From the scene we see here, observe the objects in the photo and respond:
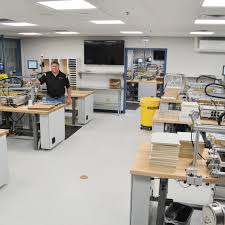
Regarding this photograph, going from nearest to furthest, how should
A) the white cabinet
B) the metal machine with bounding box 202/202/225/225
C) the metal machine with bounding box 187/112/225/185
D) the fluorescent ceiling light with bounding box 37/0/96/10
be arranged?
the metal machine with bounding box 202/202/225/225, the metal machine with bounding box 187/112/225/185, the fluorescent ceiling light with bounding box 37/0/96/10, the white cabinet

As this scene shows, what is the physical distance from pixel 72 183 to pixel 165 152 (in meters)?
1.97

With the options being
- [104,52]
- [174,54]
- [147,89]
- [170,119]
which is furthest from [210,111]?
[147,89]

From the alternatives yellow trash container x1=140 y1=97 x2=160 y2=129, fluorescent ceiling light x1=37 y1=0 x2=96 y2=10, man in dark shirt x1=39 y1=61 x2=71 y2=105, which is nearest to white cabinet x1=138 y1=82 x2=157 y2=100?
yellow trash container x1=140 y1=97 x2=160 y2=129

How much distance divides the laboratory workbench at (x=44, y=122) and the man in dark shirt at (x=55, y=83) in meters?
0.67

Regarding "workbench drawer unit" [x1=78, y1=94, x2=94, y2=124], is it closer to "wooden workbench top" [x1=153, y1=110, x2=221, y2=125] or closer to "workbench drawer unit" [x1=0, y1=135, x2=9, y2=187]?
"wooden workbench top" [x1=153, y1=110, x2=221, y2=125]

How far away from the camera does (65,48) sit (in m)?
8.58

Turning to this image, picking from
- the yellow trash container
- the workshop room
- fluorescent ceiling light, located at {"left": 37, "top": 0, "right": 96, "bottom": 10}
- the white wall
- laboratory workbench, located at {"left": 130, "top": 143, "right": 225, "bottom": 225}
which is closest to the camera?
laboratory workbench, located at {"left": 130, "top": 143, "right": 225, "bottom": 225}

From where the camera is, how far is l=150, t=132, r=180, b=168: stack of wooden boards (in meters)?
2.18

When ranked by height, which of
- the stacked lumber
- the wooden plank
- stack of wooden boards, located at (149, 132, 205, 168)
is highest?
the stacked lumber

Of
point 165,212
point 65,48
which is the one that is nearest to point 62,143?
point 165,212

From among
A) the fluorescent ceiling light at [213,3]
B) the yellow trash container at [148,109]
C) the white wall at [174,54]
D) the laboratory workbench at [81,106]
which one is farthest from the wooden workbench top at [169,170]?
the white wall at [174,54]

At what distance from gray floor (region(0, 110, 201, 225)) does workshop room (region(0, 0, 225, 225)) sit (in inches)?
0.6

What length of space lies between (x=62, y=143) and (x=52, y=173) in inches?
54.7

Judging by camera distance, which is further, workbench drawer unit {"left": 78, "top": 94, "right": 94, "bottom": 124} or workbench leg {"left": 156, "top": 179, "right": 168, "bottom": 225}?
workbench drawer unit {"left": 78, "top": 94, "right": 94, "bottom": 124}
